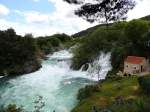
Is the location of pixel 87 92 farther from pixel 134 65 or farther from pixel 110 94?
pixel 134 65

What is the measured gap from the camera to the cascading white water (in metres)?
37.5

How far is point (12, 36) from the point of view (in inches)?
2628

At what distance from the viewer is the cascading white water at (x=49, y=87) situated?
37.5 m

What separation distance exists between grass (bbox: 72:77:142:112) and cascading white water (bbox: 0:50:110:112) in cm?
208

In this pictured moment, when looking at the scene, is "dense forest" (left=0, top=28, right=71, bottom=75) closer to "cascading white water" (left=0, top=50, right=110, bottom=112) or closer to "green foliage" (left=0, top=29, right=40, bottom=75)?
"green foliage" (left=0, top=29, right=40, bottom=75)

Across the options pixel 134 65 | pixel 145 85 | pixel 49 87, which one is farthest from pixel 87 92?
pixel 134 65

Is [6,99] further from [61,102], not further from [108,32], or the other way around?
[108,32]

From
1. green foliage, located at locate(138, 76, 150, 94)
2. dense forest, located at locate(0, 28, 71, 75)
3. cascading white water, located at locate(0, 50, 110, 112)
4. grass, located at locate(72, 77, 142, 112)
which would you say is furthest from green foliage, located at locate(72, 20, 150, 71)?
green foliage, located at locate(138, 76, 150, 94)

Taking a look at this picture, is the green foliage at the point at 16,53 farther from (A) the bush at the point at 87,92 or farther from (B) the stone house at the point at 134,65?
(A) the bush at the point at 87,92

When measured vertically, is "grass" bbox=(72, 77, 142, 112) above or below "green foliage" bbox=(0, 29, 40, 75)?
below

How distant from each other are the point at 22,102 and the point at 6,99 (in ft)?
10.4

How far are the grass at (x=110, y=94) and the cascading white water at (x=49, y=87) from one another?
208cm

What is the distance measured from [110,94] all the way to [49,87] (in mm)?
13315

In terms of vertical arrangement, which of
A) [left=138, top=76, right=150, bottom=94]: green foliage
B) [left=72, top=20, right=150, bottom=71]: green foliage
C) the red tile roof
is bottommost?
[left=138, top=76, right=150, bottom=94]: green foliage
